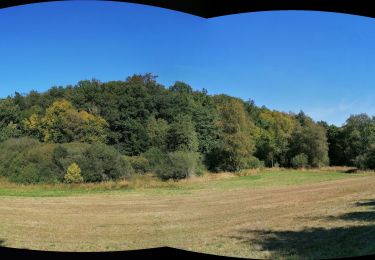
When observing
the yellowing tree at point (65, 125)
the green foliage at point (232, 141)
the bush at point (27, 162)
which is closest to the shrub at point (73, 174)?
the bush at point (27, 162)

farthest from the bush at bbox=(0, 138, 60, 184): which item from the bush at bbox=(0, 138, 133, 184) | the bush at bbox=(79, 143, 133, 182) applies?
the bush at bbox=(79, 143, 133, 182)

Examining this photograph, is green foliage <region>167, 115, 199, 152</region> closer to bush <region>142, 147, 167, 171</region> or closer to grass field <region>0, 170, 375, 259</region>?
bush <region>142, 147, 167, 171</region>

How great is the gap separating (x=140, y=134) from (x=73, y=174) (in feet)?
3.33

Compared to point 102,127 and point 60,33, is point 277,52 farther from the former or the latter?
point 60,33

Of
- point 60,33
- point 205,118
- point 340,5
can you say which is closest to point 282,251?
point 205,118

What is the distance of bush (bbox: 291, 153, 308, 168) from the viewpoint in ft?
17.2

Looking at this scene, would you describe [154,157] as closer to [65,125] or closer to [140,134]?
[140,134]

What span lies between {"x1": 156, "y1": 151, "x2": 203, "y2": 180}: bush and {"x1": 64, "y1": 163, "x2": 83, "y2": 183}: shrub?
3.44ft

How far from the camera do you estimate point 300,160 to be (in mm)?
5277

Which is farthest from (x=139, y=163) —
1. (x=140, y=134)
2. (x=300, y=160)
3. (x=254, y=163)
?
(x=300, y=160)

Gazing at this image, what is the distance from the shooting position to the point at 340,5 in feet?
8.34

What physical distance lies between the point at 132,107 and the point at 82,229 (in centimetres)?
179

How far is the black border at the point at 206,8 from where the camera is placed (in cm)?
245

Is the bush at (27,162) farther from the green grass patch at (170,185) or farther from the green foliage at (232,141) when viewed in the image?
Result: the green foliage at (232,141)
